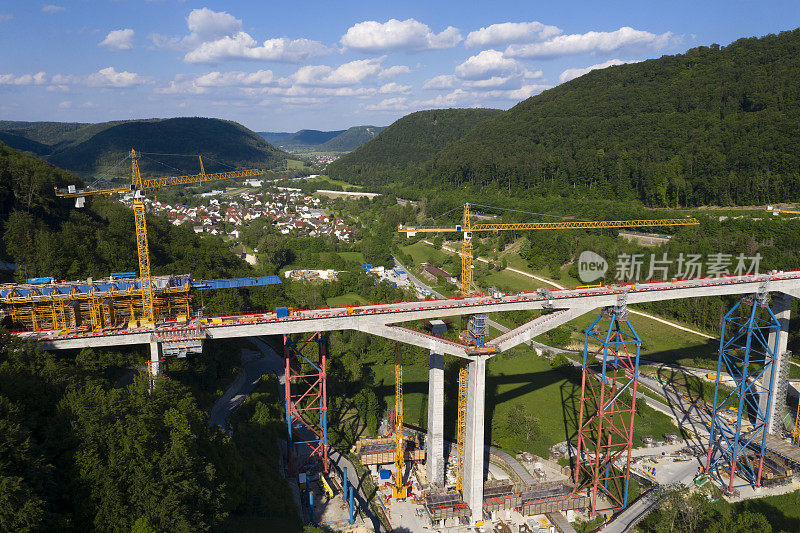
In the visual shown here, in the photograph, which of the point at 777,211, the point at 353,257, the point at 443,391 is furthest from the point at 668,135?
the point at 443,391

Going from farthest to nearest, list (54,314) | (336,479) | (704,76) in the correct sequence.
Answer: (704,76) < (336,479) < (54,314)

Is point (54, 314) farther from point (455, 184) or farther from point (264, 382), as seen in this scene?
point (455, 184)

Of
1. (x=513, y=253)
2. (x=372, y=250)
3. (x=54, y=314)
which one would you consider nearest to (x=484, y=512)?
(x=54, y=314)

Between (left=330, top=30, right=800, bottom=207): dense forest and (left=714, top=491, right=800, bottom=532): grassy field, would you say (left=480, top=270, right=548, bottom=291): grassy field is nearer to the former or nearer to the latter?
(left=330, top=30, right=800, bottom=207): dense forest

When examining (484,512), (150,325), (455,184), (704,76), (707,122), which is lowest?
(484,512)

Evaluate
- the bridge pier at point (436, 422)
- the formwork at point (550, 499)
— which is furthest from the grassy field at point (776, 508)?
the bridge pier at point (436, 422)

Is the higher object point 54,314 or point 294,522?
point 54,314

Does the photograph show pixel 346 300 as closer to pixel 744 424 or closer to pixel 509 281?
pixel 509 281

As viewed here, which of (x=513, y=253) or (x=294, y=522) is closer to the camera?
(x=294, y=522)

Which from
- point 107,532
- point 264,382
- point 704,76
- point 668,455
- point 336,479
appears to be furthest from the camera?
point 704,76
